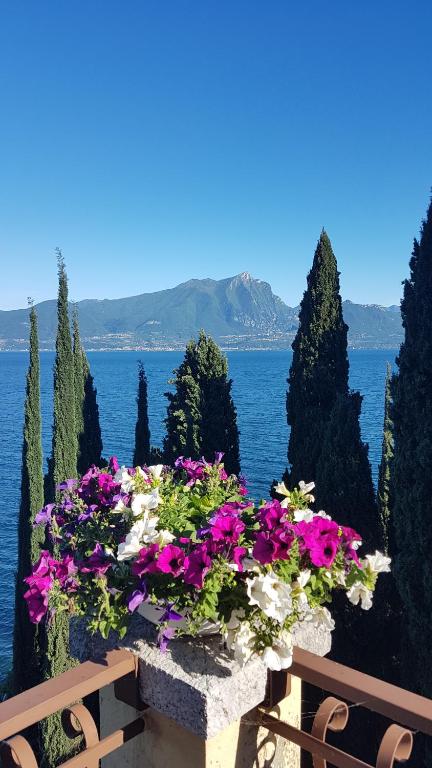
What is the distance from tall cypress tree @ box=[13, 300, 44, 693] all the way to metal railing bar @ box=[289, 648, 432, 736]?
12.0 meters

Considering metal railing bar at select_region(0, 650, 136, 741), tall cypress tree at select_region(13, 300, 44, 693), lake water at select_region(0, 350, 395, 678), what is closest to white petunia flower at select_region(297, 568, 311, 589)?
metal railing bar at select_region(0, 650, 136, 741)

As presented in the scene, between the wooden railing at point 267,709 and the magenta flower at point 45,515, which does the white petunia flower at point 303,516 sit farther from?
the magenta flower at point 45,515

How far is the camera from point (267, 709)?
1.81m

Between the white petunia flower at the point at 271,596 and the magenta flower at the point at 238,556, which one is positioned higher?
the magenta flower at the point at 238,556

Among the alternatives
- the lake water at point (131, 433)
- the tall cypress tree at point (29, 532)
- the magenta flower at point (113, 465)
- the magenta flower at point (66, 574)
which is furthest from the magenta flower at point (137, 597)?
the lake water at point (131, 433)

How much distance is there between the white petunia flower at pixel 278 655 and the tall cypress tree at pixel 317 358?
9.27 metres

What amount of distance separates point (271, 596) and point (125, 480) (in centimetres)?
100

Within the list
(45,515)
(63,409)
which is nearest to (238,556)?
(45,515)

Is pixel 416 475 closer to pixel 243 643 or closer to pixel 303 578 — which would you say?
pixel 303 578

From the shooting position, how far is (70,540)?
228 cm

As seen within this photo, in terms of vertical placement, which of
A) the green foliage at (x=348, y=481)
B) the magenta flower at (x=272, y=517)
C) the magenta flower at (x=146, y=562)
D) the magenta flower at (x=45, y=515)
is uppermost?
the magenta flower at (x=272, y=517)

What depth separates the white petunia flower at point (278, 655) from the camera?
63.2 inches

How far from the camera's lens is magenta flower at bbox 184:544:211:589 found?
1.62 meters

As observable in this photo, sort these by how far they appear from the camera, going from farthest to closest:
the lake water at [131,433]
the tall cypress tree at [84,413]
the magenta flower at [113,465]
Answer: the lake water at [131,433]
the tall cypress tree at [84,413]
the magenta flower at [113,465]
